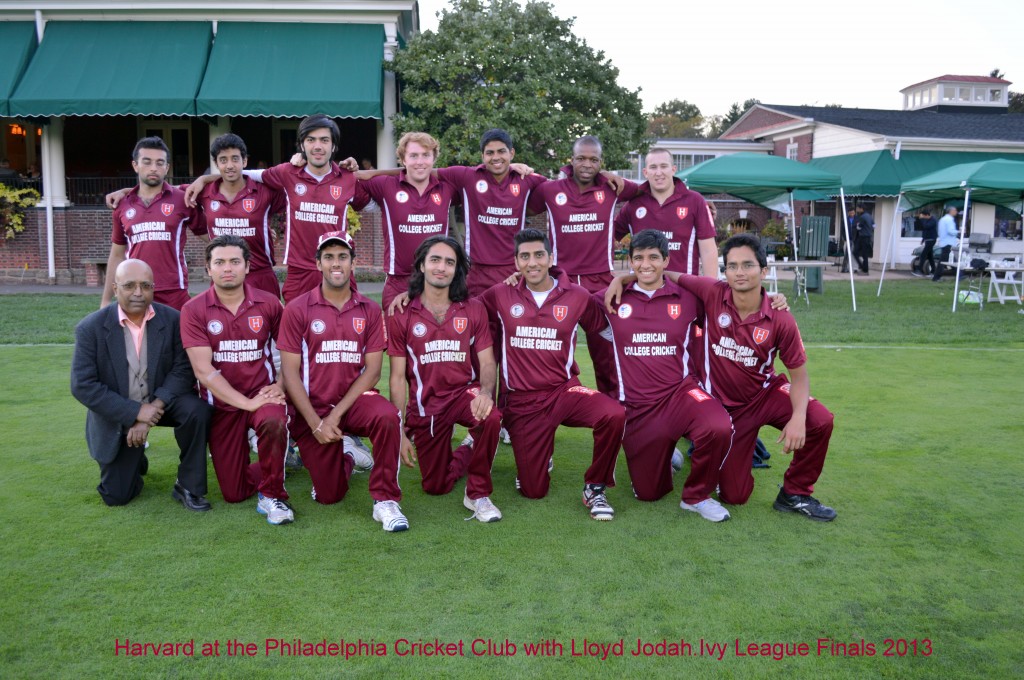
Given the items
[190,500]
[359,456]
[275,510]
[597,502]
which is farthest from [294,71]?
[597,502]

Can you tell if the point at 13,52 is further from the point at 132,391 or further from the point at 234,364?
the point at 234,364

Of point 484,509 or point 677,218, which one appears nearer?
point 484,509

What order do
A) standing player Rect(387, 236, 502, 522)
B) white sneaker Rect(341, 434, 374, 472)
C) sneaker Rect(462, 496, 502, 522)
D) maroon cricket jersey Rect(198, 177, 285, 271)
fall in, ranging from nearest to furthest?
1. sneaker Rect(462, 496, 502, 522)
2. standing player Rect(387, 236, 502, 522)
3. white sneaker Rect(341, 434, 374, 472)
4. maroon cricket jersey Rect(198, 177, 285, 271)

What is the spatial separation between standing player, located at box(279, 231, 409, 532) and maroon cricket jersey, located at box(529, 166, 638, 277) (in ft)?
5.63

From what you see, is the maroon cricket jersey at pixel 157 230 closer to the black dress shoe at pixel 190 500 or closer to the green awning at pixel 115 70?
the black dress shoe at pixel 190 500

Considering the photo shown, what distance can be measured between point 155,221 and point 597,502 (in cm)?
362

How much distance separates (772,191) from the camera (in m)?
16.0

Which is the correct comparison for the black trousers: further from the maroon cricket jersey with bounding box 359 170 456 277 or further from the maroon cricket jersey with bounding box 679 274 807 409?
the maroon cricket jersey with bounding box 679 274 807 409

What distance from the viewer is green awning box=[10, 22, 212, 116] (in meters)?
16.1

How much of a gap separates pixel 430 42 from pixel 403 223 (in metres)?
12.8

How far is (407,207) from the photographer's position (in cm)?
577

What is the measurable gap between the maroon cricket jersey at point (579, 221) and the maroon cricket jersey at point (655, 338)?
103 cm

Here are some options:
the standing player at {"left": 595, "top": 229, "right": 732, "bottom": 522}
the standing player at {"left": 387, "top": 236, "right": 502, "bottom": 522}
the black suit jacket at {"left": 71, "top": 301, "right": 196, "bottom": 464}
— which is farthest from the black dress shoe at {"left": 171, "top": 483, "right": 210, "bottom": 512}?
the standing player at {"left": 595, "top": 229, "right": 732, "bottom": 522}

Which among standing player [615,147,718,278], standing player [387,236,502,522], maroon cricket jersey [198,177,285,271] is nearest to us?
standing player [387,236,502,522]
